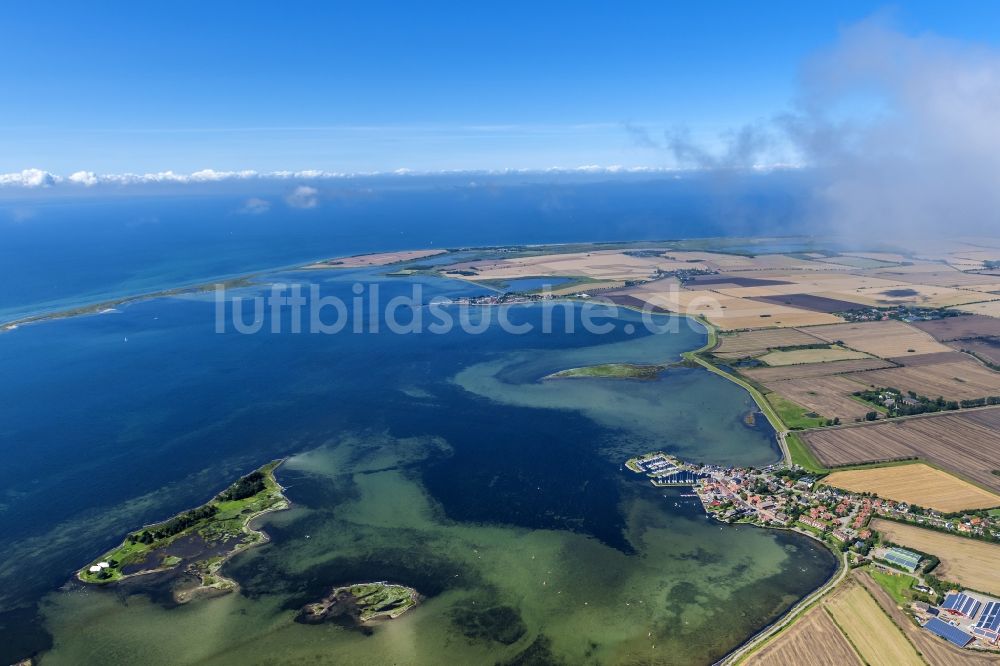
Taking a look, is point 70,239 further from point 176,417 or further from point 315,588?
point 315,588

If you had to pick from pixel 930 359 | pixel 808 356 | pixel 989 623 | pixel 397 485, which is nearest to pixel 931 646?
pixel 989 623

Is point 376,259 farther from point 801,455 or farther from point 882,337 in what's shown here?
point 801,455

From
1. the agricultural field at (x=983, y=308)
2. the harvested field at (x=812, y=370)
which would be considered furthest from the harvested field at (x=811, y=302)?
the harvested field at (x=812, y=370)

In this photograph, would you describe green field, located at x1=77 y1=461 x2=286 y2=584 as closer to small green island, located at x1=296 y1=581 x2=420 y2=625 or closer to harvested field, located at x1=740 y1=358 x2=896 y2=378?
small green island, located at x1=296 y1=581 x2=420 y2=625

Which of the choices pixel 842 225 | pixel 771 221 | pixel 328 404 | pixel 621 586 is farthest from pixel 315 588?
pixel 771 221

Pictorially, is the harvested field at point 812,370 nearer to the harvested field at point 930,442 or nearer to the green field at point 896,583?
the harvested field at point 930,442

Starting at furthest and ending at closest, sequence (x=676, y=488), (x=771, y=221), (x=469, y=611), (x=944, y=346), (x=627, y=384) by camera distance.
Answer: (x=771, y=221) → (x=944, y=346) → (x=627, y=384) → (x=676, y=488) → (x=469, y=611)

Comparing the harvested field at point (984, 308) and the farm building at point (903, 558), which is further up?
the harvested field at point (984, 308)
